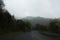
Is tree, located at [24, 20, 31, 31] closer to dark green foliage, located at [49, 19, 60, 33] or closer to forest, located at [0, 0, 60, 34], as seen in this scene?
forest, located at [0, 0, 60, 34]

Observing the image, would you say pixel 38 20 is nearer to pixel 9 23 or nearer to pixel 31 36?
pixel 31 36

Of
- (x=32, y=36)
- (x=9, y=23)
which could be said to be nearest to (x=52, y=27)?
(x=32, y=36)

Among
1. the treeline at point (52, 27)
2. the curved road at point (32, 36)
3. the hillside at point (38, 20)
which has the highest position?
the hillside at point (38, 20)

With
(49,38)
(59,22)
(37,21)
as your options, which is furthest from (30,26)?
(59,22)

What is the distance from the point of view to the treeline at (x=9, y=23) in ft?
6.88

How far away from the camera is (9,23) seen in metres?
2.10

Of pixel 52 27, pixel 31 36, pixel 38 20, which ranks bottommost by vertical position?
pixel 31 36

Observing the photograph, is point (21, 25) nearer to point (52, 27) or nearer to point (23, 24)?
point (23, 24)

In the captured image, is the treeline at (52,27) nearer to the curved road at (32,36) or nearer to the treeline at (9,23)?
the curved road at (32,36)

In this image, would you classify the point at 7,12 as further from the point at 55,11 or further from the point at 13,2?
the point at 55,11

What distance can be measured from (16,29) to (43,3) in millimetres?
669

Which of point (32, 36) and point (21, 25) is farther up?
point (21, 25)

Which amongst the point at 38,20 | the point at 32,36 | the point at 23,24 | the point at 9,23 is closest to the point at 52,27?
the point at 38,20

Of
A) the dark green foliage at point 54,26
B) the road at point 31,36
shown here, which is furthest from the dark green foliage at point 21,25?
the dark green foliage at point 54,26
